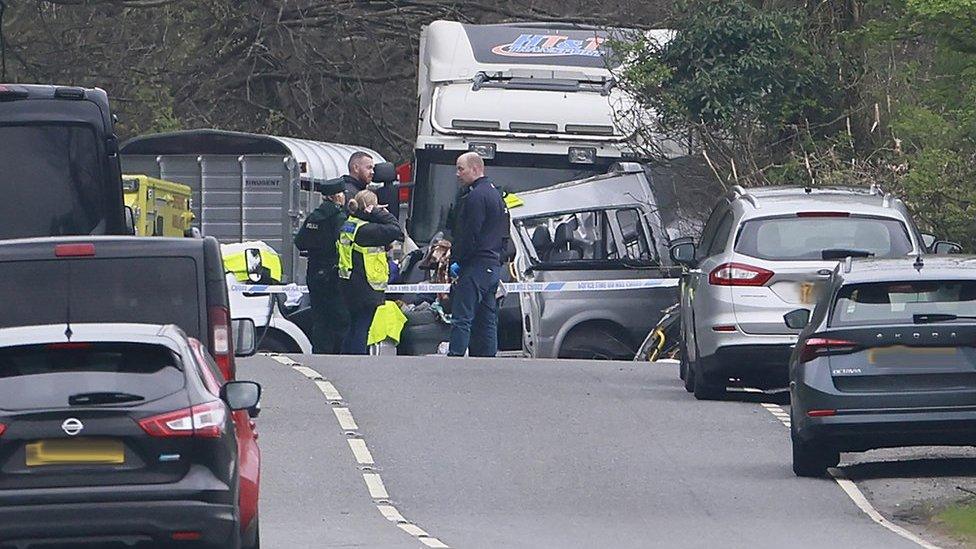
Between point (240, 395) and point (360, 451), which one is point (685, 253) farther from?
point (240, 395)

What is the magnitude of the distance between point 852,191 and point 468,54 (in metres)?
8.62

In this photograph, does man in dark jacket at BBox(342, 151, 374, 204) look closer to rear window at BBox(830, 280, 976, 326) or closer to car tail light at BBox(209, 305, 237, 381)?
rear window at BBox(830, 280, 976, 326)

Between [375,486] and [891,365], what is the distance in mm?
3444

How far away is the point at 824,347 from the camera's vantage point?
14.4 m

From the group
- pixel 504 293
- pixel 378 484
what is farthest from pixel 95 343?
pixel 504 293

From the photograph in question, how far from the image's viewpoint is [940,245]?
62.7ft

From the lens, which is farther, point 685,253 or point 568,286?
point 568,286

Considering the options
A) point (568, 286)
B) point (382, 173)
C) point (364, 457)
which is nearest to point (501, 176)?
point (382, 173)

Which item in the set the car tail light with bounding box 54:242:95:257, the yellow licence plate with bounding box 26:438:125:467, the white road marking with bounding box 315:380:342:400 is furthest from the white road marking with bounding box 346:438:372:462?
the yellow licence plate with bounding box 26:438:125:467

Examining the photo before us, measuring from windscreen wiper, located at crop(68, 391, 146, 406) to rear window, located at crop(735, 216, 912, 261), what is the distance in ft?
31.3

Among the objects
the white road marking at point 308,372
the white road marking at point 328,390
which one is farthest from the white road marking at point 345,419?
the white road marking at point 308,372

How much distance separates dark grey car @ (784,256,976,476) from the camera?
14.2m

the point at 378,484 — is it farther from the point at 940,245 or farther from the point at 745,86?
the point at 745,86

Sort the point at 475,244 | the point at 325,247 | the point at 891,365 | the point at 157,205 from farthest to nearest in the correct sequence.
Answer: the point at 157,205 → the point at 325,247 → the point at 475,244 → the point at 891,365
